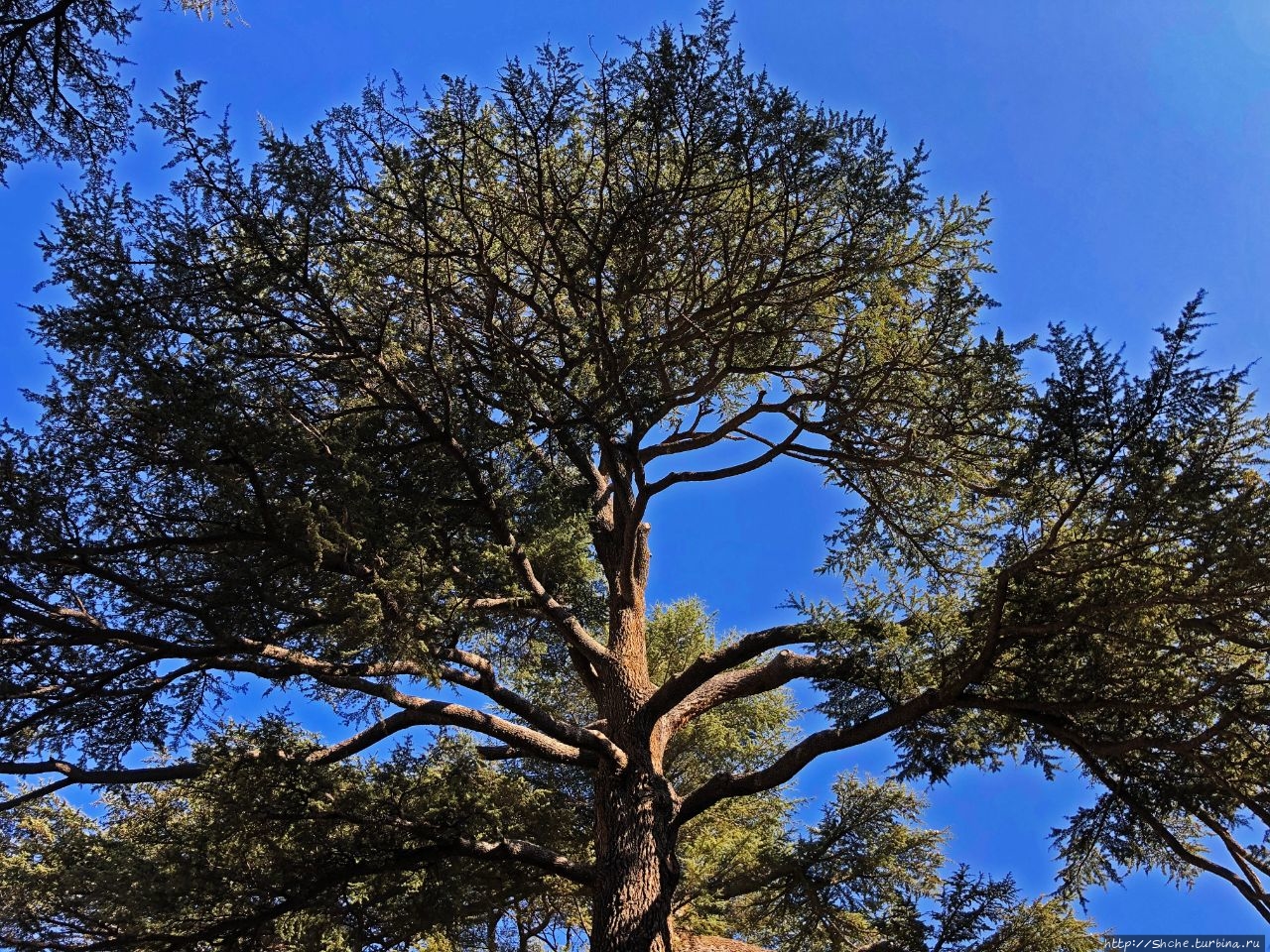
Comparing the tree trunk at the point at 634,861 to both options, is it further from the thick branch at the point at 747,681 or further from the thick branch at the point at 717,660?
the thick branch at the point at 747,681

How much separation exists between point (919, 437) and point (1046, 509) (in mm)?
1600

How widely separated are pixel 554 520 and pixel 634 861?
3.01 metres

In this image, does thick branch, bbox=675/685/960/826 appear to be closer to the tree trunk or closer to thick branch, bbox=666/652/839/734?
the tree trunk

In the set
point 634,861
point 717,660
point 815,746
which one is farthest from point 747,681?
point 634,861

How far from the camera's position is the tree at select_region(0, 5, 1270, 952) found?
562cm

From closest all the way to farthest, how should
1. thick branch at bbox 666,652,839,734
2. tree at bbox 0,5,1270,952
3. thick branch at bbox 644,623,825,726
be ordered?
1. tree at bbox 0,5,1270,952
2. thick branch at bbox 666,652,839,734
3. thick branch at bbox 644,623,825,726

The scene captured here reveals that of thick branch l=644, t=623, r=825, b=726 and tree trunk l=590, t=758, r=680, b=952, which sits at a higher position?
thick branch l=644, t=623, r=825, b=726

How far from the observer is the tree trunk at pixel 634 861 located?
666 cm

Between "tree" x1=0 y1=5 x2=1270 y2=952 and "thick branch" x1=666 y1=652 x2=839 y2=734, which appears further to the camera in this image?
"thick branch" x1=666 y1=652 x2=839 y2=734

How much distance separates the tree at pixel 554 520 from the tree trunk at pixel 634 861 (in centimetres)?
4

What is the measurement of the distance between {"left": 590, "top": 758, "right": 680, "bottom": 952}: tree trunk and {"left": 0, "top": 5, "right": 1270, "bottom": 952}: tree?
0.04m

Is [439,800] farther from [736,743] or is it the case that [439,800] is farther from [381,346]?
[736,743]

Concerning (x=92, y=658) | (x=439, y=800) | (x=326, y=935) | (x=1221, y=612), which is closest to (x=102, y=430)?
(x=92, y=658)

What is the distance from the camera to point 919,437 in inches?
295
